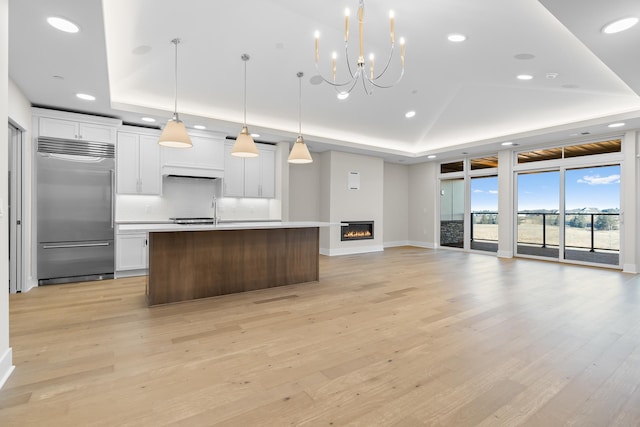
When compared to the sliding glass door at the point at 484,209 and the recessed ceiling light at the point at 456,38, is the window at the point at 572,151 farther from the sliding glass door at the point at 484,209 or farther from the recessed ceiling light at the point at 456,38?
the recessed ceiling light at the point at 456,38

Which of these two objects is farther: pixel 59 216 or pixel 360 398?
Result: pixel 59 216

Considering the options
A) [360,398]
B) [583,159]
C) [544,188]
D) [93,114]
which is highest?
[93,114]

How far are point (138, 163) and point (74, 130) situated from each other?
3.16 ft

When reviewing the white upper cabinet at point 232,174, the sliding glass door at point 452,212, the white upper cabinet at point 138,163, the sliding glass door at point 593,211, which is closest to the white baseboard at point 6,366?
the white upper cabinet at point 138,163

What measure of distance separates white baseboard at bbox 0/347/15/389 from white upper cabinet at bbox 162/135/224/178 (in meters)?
3.88

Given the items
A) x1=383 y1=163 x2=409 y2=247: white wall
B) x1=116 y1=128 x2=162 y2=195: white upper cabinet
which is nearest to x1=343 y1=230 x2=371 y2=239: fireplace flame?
x1=383 y1=163 x2=409 y2=247: white wall

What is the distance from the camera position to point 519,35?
3.77m

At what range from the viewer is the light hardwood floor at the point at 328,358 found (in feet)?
5.90

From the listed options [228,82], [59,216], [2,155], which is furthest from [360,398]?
[59,216]

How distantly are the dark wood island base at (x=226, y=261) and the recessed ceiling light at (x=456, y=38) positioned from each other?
3.14 metres

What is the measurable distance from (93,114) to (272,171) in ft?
10.6

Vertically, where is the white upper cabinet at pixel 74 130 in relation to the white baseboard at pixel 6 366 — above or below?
above

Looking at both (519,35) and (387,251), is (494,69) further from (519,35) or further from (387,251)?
(387,251)

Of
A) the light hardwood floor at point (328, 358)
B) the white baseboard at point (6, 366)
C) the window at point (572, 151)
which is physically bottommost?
the light hardwood floor at point (328, 358)
